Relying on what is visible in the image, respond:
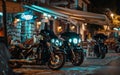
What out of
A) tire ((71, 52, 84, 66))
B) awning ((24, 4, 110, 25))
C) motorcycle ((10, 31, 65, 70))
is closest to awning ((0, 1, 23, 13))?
motorcycle ((10, 31, 65, 70))

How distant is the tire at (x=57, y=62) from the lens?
1334 cm

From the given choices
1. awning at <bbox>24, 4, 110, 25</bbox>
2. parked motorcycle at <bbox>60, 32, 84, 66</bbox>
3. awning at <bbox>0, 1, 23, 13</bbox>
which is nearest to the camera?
awning at <bbox>0, 1, 23, 13</bbox>

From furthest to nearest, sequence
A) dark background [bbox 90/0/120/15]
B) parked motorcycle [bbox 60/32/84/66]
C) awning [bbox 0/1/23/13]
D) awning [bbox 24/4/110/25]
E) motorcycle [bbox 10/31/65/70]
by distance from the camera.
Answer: dark background [bbox 90/0/120/15] → awning [bbox 24/4/110/25] → parked motorcycle [bbox 60/32/84/66] → awning [bbox 0/1/23/13] → motorcycle [bbox 10/31/65/70]

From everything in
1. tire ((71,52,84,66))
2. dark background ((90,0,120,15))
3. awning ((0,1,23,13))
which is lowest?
dark background ((90,0,120,15))

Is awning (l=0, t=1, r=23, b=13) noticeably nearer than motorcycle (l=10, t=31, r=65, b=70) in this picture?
No

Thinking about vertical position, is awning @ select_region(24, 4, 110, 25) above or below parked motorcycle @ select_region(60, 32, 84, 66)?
above

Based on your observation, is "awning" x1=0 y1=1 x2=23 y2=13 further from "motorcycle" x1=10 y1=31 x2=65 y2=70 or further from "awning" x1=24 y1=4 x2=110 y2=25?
"awning" x1=24 y1=4 x2=110 y2=25

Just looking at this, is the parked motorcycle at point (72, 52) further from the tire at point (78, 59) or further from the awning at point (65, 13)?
the awning at point (65, 13)

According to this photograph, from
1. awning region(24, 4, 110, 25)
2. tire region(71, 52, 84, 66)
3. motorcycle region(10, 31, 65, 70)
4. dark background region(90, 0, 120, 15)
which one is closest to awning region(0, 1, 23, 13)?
motorcycle region(10, 31, 65, 70)

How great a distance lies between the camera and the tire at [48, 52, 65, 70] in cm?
1334

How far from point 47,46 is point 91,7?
118 feet

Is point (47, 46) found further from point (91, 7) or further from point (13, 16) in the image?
point (91, 7)

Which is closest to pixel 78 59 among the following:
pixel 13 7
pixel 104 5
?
pixel 13 7

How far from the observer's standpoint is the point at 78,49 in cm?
1602
